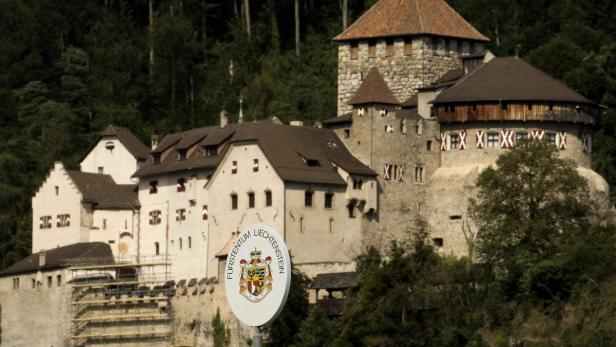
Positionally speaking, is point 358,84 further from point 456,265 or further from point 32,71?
point 32,71

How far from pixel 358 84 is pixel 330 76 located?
2127 centimetres

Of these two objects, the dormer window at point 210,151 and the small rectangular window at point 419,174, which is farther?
the dormer window at point 210,151

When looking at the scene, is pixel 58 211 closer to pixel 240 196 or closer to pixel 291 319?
pixel 240 196

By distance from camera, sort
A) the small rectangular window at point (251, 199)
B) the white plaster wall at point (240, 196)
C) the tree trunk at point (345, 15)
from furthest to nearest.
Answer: the tree trunk at point (345, 15)
the small rectangular window at point (251, 199)
the white plaster wall at point (240, 196)

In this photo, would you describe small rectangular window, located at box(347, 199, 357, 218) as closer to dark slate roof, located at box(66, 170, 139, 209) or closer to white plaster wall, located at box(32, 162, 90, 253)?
dark slate roof, located at box(66, 170, 139, 209)

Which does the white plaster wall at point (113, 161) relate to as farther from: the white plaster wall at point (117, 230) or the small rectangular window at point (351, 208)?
the small rectangular window at point (351, 208)

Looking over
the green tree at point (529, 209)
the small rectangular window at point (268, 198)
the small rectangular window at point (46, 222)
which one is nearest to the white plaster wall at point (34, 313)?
the small rectangular window at point (46, 222)

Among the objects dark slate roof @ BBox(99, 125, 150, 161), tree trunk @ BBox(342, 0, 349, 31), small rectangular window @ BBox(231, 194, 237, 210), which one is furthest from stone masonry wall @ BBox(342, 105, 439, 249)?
tree trunk @ BBox(342, 0, 349, 31)

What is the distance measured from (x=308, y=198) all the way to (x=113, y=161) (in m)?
18.8

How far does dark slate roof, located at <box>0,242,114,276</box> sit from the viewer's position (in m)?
93.1

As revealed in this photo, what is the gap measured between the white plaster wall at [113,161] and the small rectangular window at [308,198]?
54.1ft

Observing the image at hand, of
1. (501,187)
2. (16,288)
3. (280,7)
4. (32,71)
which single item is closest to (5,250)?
(16,288)

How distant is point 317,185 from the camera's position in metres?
85.1

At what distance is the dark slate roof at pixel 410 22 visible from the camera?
9450 cm
